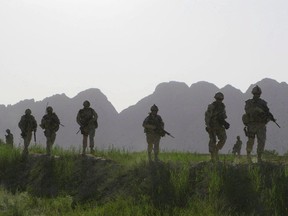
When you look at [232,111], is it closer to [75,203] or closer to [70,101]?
[70,101]

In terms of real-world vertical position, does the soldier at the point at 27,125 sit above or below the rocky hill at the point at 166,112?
below

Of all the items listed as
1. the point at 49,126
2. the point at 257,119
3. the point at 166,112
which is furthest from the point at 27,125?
the point at 166,112

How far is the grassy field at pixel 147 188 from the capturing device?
365 inches

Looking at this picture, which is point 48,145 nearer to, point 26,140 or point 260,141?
point 26,140

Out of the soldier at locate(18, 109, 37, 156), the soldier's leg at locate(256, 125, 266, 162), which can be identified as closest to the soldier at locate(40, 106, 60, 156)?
the soldier at locate(18, 109, 37, 156)

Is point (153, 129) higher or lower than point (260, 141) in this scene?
Answer: higher

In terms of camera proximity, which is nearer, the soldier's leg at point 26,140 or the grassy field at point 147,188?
the grassy field at point 147,188

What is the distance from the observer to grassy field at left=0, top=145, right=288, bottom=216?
9273mm

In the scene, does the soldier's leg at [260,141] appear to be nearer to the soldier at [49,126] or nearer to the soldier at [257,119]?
the soldier at [257,119]

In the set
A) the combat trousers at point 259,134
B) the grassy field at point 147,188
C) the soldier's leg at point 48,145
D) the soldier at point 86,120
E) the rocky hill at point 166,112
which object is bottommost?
the grassy field at point 147,188

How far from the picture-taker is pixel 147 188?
35.5 ft

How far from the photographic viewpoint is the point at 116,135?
6924 inches

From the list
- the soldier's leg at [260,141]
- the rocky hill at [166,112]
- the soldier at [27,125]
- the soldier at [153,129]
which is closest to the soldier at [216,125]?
the soldier's leg at [260,141]

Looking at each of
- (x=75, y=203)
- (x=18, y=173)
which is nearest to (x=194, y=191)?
(x=75, y=203)
